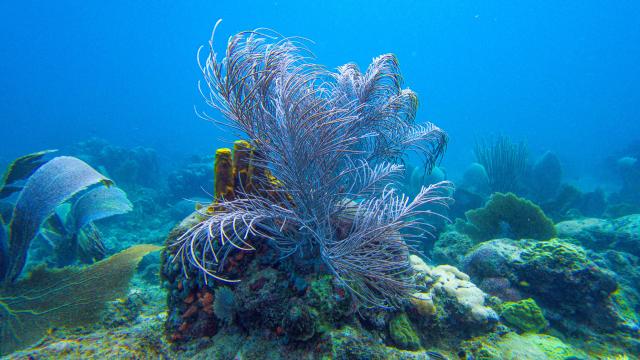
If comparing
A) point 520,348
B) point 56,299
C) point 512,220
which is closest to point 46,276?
point 56,299

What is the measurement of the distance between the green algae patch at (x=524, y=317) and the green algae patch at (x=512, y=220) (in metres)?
2.82

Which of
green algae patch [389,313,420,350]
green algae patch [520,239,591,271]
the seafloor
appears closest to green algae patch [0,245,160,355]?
the seafloor

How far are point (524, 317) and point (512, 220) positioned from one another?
313cm

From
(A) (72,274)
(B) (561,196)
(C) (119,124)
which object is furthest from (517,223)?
(C) (119,124)

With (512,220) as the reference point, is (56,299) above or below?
below

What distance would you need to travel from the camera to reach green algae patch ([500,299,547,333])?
10.8ft

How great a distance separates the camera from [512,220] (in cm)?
590

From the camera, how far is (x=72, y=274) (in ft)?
11.1

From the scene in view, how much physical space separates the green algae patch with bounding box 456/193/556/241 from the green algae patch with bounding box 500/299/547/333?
2817 millimetres

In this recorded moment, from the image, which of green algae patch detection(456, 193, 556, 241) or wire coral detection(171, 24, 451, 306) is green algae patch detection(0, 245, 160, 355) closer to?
wire coral detection(171, 24, 451, 306)

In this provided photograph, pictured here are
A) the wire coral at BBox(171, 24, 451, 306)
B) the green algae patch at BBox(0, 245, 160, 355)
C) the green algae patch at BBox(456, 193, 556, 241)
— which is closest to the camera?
the wire coral at BBox(171, 24, 451, 306)

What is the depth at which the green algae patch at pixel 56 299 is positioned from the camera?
299cm

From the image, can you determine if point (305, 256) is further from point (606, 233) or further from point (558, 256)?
point (606, 233)

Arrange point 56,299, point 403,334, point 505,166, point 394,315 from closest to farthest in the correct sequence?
1. point 403,334
2. point 394,315
3. point 56,299
4. point 505,166
